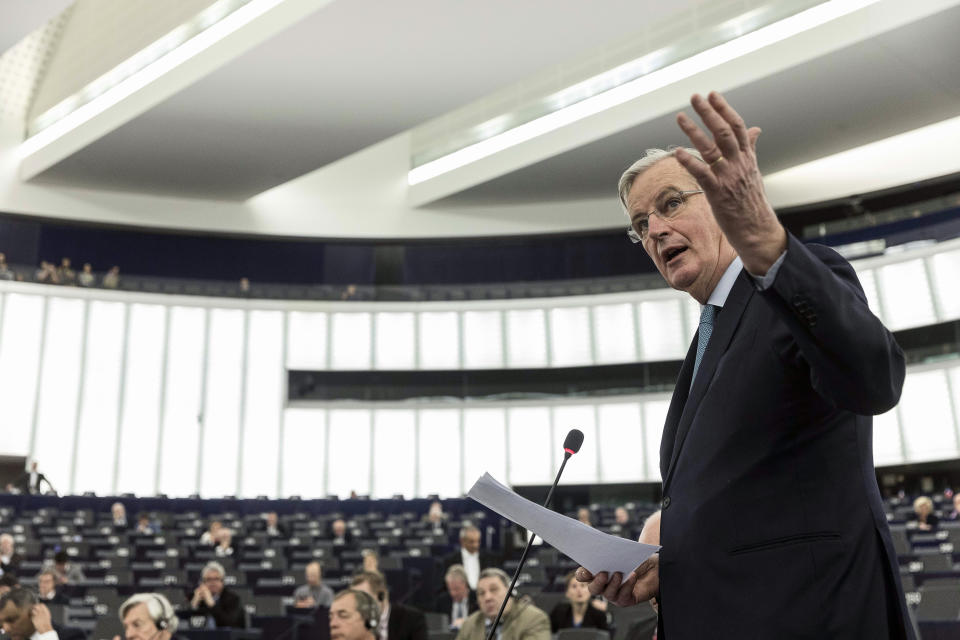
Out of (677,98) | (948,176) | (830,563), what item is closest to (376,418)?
(677,98)

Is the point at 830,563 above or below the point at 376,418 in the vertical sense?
below

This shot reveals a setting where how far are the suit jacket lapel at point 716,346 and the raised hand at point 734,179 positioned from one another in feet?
0.81

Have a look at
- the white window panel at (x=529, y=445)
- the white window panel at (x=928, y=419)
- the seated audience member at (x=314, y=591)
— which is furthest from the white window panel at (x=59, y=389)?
the white window panel at (x=928, y=419)

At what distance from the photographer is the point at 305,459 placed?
2314 centimetres

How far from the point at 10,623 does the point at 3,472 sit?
18232 millimetres

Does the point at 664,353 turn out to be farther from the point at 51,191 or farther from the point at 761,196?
the point at 761,196

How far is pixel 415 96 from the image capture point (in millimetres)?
18750

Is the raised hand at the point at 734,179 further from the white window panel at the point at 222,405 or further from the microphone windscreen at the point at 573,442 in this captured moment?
the white window panel at the point at 222,405

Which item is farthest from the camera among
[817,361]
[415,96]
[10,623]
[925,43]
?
[415,96]

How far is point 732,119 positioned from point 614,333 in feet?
71.8

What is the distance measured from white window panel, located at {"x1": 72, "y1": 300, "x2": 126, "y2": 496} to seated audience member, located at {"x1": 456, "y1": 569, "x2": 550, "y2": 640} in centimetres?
1791

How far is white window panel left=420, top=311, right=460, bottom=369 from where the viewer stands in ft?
77.7

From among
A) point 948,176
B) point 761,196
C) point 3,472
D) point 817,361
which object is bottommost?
point 817,361

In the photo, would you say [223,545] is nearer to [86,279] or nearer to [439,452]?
[439,452]
